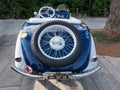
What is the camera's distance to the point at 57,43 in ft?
17.0

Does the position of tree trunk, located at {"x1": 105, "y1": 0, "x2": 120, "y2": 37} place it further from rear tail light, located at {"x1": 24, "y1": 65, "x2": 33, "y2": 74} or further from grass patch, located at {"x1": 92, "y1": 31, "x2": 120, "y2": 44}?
rear tail light, located at {"x1": 24, "y1": 65, "x2": 33, "y2": 74}

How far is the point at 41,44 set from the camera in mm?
5184

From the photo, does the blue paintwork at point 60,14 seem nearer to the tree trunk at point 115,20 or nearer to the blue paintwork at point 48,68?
the blue paintwork at point 48,68

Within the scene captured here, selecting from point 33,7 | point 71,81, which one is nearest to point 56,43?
point 71,81

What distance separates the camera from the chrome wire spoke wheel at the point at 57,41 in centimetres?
512

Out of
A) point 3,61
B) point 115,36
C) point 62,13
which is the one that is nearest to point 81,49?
point 62,13

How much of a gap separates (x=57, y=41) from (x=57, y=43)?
0.04 m

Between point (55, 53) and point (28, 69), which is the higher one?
point (55, 53)

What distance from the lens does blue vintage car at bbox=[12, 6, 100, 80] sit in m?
4.98

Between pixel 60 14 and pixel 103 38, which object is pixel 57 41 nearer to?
pixel 60 14

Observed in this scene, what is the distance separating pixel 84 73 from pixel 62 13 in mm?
2259

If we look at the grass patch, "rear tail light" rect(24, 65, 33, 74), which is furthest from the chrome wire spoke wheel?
the grass patch

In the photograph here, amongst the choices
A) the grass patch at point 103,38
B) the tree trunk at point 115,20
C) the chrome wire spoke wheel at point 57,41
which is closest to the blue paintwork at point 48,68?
the chrome wire spoke wheel at point 57,41

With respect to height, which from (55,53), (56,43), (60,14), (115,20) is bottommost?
(115,20)
